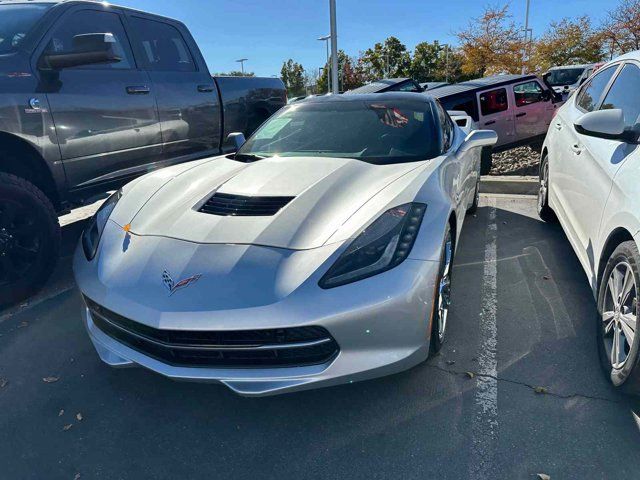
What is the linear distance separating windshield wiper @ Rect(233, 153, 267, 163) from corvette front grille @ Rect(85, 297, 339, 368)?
165 centimetres

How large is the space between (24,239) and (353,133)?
251 cm

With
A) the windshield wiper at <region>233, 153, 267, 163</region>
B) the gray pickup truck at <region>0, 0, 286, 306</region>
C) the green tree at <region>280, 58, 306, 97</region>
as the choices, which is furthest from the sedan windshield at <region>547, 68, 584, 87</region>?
the green tree at <region>280, 58, 306, 97</region>

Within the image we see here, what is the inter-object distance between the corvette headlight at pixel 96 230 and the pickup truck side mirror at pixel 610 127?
9.19ft

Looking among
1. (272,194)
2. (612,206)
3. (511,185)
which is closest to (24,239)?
(272,194)

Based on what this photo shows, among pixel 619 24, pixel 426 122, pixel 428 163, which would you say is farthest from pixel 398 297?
pixel 619 24

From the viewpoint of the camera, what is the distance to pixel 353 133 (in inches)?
135

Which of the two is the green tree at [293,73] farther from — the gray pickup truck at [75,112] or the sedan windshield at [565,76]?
the gray pickup truck at [75,112]

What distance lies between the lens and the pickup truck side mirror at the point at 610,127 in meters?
2.46

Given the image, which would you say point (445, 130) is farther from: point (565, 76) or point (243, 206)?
point (565, 76)

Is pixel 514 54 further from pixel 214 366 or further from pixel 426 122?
pixel 214 366

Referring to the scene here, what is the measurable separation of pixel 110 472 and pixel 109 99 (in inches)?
117

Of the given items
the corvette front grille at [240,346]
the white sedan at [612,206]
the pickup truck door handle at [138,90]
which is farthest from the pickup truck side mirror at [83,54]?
the white sedan at [612,206]

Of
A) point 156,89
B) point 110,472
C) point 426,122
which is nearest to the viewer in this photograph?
point 110,472

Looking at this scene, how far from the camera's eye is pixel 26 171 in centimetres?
358
